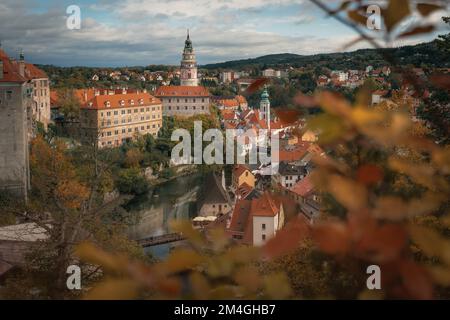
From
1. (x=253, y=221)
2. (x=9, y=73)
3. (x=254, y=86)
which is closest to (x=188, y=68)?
(x=9, y=73)

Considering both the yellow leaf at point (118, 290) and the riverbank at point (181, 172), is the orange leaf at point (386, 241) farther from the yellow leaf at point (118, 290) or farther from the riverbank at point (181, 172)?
the riverbank at point (181, 172)

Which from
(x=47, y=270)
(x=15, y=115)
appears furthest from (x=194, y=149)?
(x=47, y=270)

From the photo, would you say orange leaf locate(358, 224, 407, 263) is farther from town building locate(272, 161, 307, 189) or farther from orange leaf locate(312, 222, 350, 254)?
town building locate(272, 161, 307, 189)

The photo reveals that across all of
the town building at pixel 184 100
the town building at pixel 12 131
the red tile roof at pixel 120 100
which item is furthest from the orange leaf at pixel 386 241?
the town building at pixel 184 100

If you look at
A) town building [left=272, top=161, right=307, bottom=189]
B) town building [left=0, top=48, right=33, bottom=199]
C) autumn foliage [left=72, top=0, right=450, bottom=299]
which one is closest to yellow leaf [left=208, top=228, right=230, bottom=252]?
autumn foliage [left=72, top=0, right=450, bottom=299]

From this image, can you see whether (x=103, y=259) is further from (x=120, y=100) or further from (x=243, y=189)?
(x=120, y=100)

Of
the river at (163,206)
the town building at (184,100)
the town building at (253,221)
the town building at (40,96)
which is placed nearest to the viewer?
the town building at (253,221)
